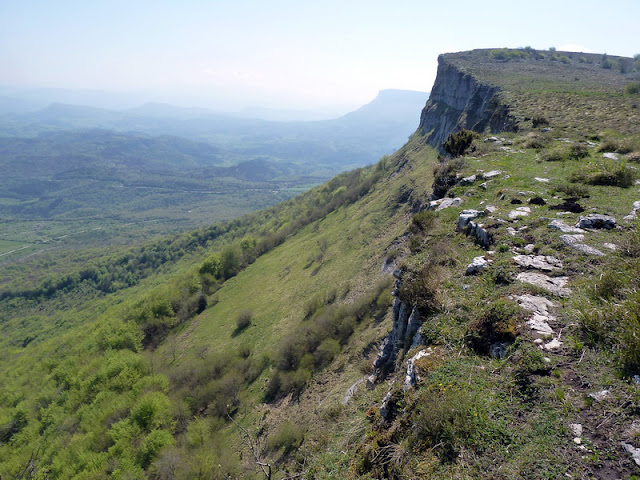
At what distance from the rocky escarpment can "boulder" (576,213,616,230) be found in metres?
23.4

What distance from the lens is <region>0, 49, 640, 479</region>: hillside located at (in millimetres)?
6172

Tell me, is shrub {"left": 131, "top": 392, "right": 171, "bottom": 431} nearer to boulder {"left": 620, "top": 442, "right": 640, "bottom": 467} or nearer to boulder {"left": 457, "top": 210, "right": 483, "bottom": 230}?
boulder {"left": 457, "top": 210, "right": 483, "bottom": 230}

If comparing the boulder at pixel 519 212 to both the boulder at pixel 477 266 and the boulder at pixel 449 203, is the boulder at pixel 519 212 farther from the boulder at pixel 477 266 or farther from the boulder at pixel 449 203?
the boulder at pixel 477 266

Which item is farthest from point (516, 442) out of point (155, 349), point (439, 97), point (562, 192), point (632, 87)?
point (439, 97)

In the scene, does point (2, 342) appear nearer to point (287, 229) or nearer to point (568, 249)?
point (287, 229)

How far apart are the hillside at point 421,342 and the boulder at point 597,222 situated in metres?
0.06

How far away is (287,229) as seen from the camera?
78750mm

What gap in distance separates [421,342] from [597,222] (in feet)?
26.7

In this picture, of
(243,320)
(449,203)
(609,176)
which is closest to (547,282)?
(449,203)

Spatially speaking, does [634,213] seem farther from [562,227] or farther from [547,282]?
[547,282]

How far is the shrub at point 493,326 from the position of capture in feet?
25.9

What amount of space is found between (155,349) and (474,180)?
5161cm

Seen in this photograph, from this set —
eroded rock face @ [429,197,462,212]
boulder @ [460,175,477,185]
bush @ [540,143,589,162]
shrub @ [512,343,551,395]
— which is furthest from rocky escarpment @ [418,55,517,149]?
shrub @ [512,343,551,395]

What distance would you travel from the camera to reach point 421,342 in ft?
31.0
